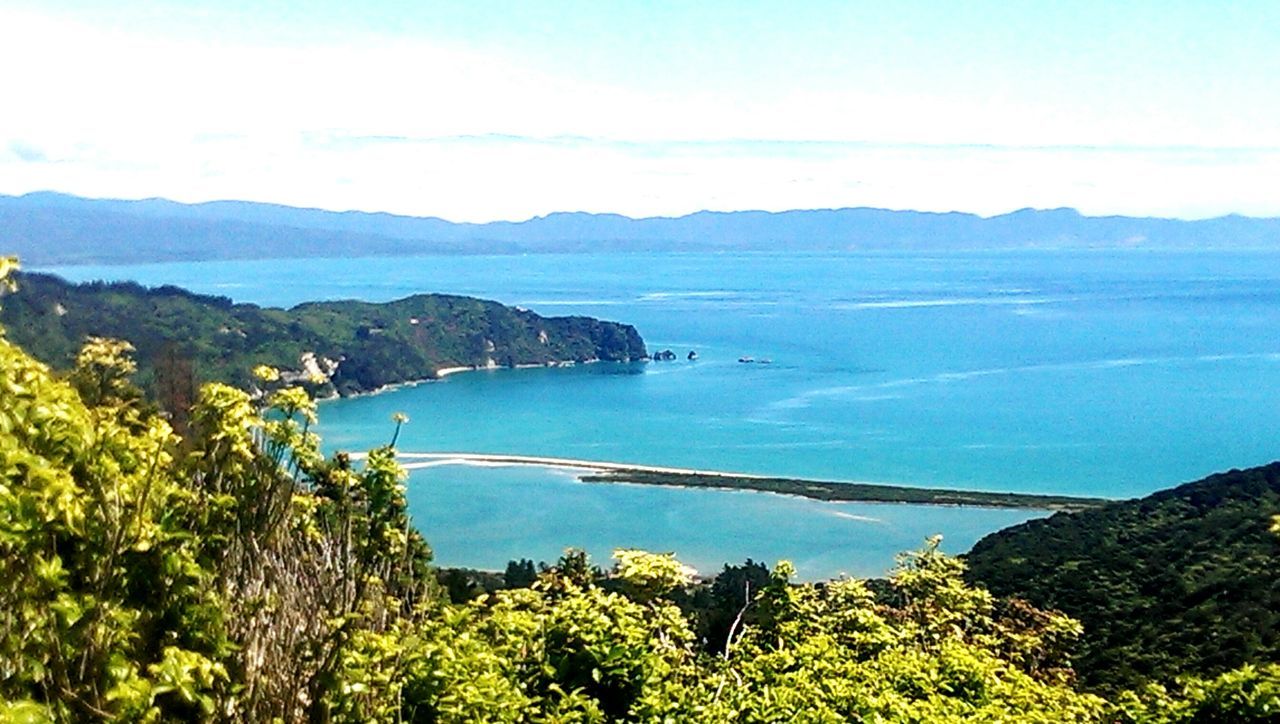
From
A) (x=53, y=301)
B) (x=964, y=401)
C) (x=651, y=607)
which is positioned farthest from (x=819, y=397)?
(x=651, y=607)

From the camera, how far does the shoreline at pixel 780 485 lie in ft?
152

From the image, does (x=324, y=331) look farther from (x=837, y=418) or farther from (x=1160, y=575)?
(x=1160, y=575)

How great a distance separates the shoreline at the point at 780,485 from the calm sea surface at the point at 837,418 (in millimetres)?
1144

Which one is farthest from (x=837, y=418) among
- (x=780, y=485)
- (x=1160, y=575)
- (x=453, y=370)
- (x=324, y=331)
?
(x=1160, y=575)

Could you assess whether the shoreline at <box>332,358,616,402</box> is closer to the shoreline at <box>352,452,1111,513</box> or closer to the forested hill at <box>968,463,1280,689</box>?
the shoreline at <box>352,452,1111,513</box>

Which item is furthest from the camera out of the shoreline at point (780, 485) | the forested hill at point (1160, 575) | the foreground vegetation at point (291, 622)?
the shoreline at point (780, 485)

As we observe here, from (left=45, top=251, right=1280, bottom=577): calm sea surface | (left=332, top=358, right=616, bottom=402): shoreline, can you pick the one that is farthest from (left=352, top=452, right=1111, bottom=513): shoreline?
(left=332, top=358, right=616, bottom=402): shoreline

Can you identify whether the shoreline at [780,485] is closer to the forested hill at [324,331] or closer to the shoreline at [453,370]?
the forested hill at [324,331]

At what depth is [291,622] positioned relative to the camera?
3260 millimetres

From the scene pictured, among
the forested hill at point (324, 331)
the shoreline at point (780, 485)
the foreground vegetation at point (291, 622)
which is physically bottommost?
the shoreline at point (780, 485)

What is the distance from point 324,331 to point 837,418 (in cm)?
4030

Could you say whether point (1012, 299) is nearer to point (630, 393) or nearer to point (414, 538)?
point (630, 393)

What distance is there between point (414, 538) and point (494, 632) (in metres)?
0.62

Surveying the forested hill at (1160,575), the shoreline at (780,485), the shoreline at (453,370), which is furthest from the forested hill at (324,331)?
the forested hill at (1160,575)
